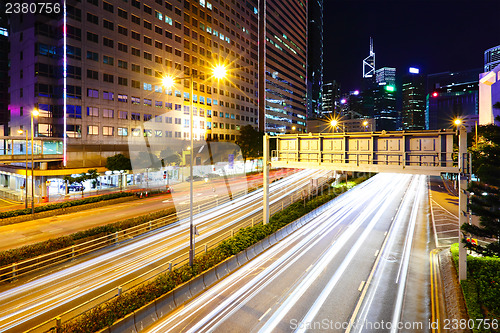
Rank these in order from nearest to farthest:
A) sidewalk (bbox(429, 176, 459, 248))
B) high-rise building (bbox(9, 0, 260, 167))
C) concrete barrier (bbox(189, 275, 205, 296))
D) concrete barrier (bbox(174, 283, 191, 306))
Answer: concrete barrier (bbox(174, 283, 191, 306)), concrete barrier (bbox(189, 275, 205, 296)), sidewalk (bbox(429, 176, 459, 248)), high-rise building (bbox(9, 0, 260, 167))

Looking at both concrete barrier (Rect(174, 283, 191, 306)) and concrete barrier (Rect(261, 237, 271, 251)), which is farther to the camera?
concrete barrier (Rect(261, 237, 271, 251))

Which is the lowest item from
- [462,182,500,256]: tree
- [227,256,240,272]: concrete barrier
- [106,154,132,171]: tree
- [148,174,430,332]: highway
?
[148,174,430,332]: highway

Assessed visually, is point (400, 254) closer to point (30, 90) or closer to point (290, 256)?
point (290, 256)

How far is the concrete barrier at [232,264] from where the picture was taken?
14.7 metres

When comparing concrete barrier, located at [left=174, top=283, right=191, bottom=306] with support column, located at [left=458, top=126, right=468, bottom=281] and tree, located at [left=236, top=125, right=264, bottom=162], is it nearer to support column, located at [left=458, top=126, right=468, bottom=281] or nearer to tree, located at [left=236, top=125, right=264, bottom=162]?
support column, located at [left=458, top=126, right=468, bottom=281]

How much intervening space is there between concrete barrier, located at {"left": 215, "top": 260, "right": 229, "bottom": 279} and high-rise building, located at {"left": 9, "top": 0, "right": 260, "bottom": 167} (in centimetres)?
1567

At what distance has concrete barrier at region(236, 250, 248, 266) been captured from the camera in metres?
15.5

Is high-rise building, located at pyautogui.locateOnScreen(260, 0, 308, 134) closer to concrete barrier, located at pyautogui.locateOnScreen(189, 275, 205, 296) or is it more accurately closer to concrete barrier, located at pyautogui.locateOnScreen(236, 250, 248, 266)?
concrete barrier, located at pyautogui.locateOnScreen(236, 250, 248, 266)

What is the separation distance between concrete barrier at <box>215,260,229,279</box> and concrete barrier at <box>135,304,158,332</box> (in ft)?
12.9

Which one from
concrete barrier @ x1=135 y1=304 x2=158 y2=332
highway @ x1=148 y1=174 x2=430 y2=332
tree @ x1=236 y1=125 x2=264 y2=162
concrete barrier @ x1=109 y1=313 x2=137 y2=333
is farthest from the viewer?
tree @ x1=236 y1=125 x2=264 y2=162

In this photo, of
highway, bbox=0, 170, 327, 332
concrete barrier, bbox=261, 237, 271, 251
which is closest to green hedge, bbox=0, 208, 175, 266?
highway, bbox=0, 170, 327, 332

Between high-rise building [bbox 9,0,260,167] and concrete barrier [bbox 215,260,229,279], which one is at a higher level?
high-rise building [bbox 9,0,260,167]

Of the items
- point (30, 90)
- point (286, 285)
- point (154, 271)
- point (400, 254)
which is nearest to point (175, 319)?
point (154, 271)

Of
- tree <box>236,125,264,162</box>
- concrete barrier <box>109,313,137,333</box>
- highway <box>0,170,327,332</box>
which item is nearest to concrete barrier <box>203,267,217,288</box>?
highway <box>0,170,327,332</box>
